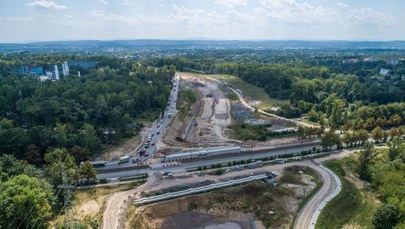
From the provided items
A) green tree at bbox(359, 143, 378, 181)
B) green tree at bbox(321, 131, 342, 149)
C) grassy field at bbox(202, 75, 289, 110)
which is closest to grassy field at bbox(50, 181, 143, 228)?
green tree at bbox(321, 131, 342, 149)

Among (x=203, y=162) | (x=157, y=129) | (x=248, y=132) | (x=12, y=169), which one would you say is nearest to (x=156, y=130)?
(x=157, y=129)

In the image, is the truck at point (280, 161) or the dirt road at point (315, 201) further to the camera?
the truck at point (280, 161)

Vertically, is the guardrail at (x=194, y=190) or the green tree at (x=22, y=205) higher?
the green tree at (x=22, y=205)

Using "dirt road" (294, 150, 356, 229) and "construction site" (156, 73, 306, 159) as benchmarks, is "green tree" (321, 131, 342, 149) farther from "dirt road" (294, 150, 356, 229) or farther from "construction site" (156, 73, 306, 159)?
"dirt road" (294, 150, 356, 229)

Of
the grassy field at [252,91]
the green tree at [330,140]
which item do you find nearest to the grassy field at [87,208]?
the green tree at [330,140]

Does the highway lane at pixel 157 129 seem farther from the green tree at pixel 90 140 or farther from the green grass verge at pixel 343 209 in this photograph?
the green grass verge at pixel 343 209

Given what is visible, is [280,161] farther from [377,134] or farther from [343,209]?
[377,134]

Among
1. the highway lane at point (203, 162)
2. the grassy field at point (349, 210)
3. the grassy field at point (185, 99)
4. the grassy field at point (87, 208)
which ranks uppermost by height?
the grassy field at point (185, 99)

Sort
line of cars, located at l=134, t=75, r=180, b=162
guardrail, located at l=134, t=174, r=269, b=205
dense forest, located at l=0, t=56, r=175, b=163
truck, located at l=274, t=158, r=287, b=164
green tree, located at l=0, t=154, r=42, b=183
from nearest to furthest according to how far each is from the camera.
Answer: green tree, located at l=0, t=154, r=42, b=183 < guardrail, located at l=134, t=174, r=269, b=205 < dense forest, located at l=0, t=56, r=175, b=163 < truck, located at l=274, t=158, r=287, b=164 < line of cars, located at l=134, t=75, r=180, b=162
